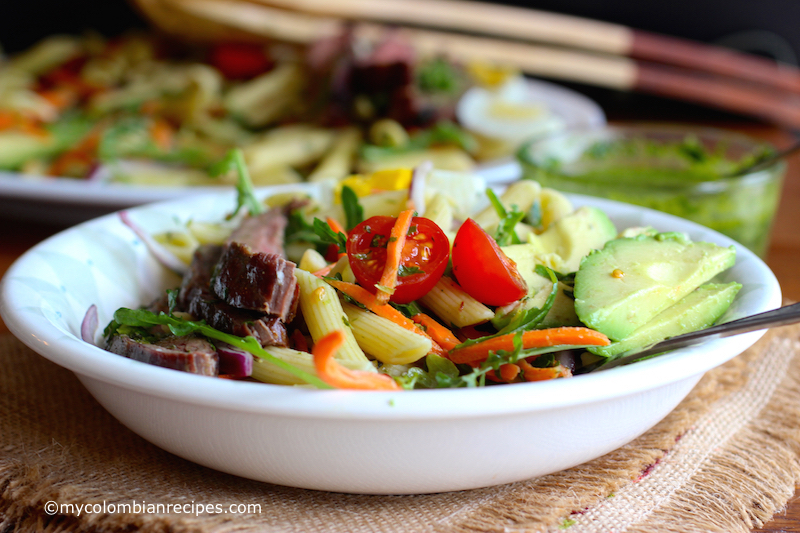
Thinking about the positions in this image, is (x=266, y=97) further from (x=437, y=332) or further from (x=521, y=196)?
(x=437, y=332)

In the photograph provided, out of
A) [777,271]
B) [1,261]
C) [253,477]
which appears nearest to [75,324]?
[253,477]

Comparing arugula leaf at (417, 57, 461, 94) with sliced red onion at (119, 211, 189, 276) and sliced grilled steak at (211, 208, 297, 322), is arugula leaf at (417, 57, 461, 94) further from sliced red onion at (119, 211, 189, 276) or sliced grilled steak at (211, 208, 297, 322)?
sliced grilled steak at (211, 208, 297, 322)

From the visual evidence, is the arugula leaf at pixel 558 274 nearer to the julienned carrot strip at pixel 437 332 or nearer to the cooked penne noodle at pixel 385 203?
the julienned carrot strip at pixel 437 332

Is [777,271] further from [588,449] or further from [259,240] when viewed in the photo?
[259,240]

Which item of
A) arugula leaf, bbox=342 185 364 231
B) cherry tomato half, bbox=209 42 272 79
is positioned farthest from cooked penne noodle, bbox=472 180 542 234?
cherry tomato half, bbox=209 42 272 79

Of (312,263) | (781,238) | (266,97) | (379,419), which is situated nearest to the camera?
(379,419)

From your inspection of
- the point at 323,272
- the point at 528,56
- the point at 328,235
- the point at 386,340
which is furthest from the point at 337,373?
the point at 528,56
